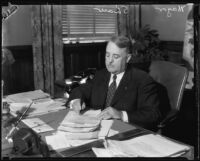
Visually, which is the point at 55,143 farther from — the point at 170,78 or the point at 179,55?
the point at 179,55

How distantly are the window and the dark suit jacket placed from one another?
8.54 ft

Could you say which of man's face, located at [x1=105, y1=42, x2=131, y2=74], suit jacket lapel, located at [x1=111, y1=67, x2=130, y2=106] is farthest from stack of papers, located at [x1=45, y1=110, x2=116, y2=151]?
man's face, located at [x1=105, y1=42, x2=131, y2=74]

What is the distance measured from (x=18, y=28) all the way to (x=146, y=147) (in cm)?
351

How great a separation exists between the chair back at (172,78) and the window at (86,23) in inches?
97.8

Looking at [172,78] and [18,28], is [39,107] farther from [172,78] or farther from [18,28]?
[18,28]

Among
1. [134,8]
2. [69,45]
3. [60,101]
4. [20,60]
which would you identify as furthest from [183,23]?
[60,101]

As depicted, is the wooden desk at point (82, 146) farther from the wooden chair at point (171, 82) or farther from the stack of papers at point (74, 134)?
the wooden chair at point (171, 82)

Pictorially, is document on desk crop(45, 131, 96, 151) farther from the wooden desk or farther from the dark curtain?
the dark curtain

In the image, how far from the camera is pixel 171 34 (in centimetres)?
494

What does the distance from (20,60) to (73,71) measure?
959mm

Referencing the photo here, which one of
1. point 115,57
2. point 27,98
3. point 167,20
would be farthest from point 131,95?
point 167,20

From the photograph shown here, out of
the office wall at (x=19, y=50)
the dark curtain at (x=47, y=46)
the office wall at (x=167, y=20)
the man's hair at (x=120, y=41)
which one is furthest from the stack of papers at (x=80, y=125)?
the office wall at (x=167, y=20)

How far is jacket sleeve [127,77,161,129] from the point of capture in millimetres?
1758

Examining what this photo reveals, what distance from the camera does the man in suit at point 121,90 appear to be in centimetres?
187
